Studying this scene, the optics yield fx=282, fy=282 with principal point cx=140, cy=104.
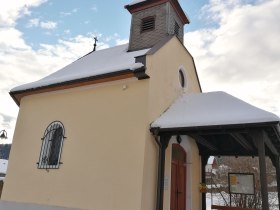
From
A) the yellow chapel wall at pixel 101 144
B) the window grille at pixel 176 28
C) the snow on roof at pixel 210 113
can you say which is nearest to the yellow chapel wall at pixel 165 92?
the yellow chapel wall at pixel 101 144

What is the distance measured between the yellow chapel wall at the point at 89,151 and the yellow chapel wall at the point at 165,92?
0.25m

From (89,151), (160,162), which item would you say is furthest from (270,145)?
(89,151)

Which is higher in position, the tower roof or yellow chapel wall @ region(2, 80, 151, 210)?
the tower roof

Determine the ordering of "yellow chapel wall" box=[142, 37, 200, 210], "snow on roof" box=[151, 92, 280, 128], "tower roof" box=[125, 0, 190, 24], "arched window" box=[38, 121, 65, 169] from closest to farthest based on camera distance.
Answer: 1. "snow on roof" box=[151, 92, 280, 128]
2. "yellow chapel wall" box=[142, 37, 200, 210]
3. "arched window" box=[38, 121, 65, 169]
4. "tower roof" box=[125, 0, 190, 24]

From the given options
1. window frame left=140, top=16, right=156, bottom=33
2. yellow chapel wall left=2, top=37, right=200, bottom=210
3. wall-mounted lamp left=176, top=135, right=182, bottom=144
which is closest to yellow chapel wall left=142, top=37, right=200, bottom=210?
yellow chapel wall left=2, top=37, right=200, bottom=210

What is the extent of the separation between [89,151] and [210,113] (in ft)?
10.9

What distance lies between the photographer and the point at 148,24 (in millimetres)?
10664

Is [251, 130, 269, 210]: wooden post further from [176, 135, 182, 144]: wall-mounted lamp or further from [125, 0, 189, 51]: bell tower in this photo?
[125, 0, 189, 51]: bell tower

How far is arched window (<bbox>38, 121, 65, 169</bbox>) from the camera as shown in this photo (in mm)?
8250

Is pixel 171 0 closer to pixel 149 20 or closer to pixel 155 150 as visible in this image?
pixel 149 20

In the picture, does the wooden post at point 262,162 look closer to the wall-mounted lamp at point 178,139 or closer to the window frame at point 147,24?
the wall-mounted lamp at point 178,139

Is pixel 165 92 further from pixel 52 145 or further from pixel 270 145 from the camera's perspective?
pixel 52 145

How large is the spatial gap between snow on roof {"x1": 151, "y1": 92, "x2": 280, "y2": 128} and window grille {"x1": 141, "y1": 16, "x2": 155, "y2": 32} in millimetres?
3387

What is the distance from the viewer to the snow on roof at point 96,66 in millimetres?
7801
